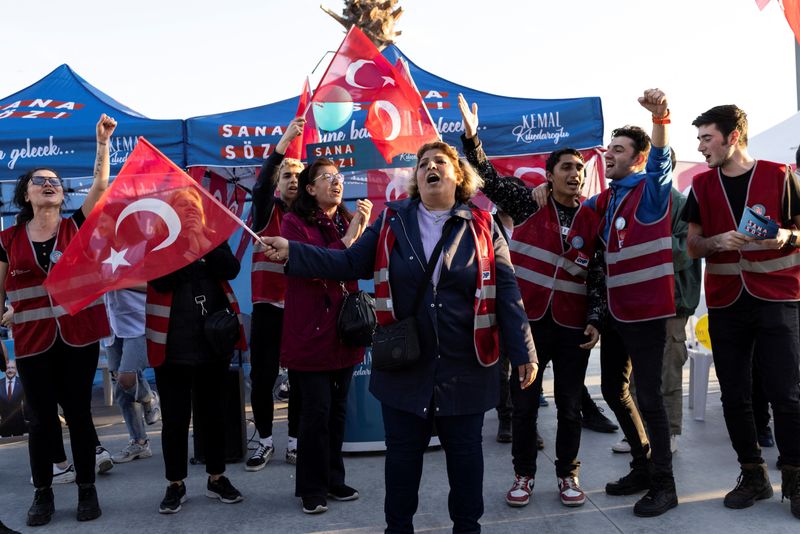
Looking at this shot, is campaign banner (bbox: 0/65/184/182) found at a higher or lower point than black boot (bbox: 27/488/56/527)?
higher

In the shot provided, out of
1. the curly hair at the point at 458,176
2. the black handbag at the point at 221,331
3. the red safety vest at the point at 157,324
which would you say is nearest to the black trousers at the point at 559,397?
the curly hair at the point at 458,176

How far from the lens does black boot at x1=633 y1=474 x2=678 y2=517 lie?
366 cm

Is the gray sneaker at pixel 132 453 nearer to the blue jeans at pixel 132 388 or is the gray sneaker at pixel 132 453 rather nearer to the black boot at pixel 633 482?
the blue jeans at pixel 132 388

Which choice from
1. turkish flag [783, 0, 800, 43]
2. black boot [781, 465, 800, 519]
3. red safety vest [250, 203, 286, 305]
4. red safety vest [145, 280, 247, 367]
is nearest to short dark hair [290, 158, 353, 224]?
red safety vest [250, 203, 286, 305]

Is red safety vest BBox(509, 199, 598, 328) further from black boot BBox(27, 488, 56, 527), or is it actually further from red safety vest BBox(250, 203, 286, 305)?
black boot BBox(27, 488, 56, 527)

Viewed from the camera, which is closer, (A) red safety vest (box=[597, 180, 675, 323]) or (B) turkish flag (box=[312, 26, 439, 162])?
(A) red safety vest (box=[597, 180, 675, 323])

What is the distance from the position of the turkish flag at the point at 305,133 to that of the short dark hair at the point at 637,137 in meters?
2.00

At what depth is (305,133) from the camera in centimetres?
498

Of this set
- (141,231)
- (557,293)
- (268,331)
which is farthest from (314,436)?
(557,293)

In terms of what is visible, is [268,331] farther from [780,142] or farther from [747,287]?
[780,142]

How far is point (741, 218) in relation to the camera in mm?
3586

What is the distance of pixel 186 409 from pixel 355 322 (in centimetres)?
107

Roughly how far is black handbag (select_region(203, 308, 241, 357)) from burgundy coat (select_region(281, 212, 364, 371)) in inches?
11.1

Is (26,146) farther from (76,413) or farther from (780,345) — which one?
(780,345)
